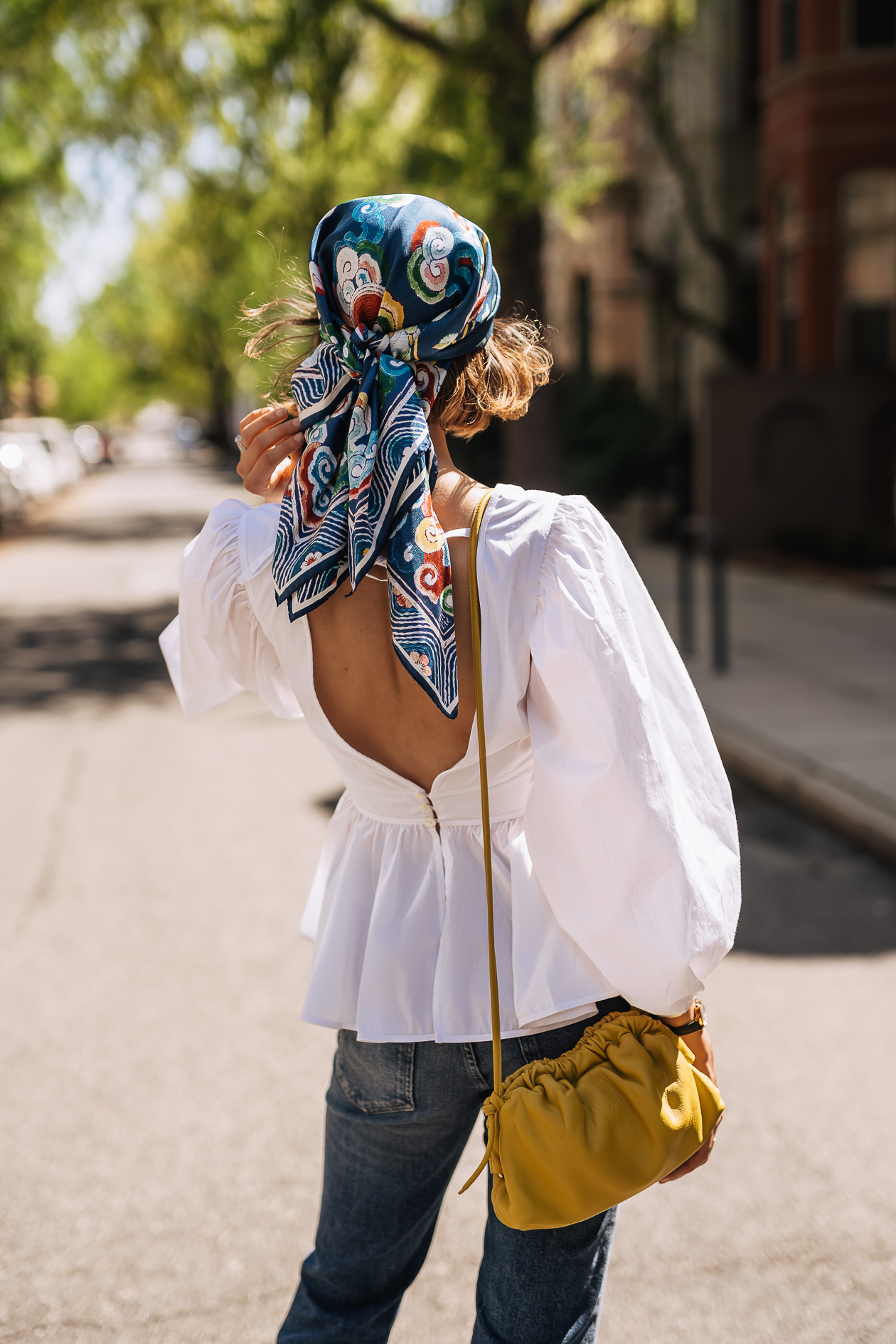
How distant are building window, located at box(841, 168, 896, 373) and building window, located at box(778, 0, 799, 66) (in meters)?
2.16

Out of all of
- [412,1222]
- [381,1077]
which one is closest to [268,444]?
[381,1077]

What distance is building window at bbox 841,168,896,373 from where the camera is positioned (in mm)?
16938

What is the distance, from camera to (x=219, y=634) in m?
1.91

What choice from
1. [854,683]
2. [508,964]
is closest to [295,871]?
[508,964]

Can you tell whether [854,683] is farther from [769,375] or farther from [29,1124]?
[769,375]

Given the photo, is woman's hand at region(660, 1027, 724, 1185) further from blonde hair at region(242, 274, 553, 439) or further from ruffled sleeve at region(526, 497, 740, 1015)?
blonde hair at region(242, 274, 553, 439)

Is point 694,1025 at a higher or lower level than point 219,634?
lower

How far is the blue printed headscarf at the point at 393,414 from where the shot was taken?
5.12 ft

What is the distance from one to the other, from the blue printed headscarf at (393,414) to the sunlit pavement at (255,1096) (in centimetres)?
178

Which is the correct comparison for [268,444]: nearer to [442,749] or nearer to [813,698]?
[442,749]

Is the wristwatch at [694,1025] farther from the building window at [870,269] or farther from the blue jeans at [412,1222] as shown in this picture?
the building window at [870,269]

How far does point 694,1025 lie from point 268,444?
1.03m

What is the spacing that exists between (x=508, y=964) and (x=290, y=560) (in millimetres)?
632

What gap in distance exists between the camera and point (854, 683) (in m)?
8.68
